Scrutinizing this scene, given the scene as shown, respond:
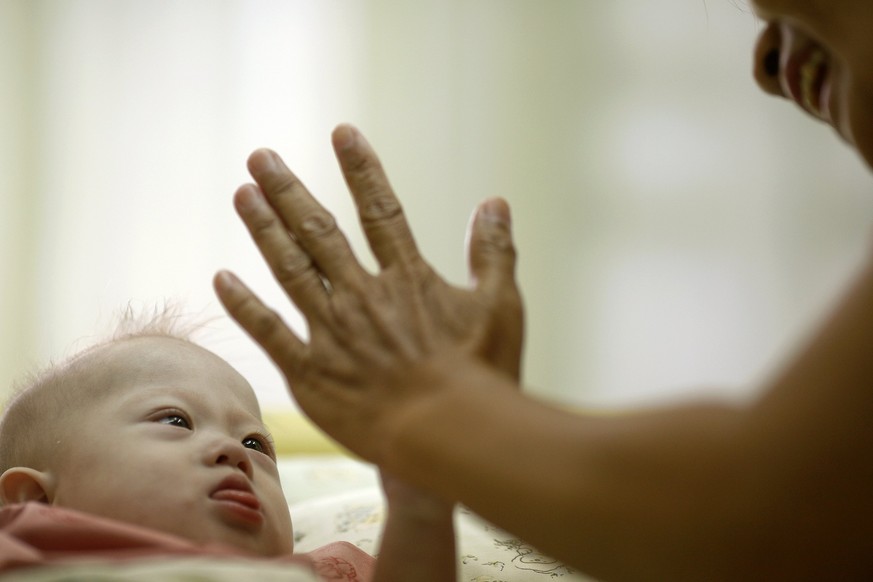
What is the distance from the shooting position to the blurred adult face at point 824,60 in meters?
0.65

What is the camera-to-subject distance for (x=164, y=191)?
303cm

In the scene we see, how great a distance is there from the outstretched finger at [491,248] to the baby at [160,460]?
0.22 meters

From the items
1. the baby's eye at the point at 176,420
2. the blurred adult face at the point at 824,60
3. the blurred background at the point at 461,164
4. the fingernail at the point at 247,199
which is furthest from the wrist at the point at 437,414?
the blurred background at the point at 461,164

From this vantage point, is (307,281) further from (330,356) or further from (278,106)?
(278,106)

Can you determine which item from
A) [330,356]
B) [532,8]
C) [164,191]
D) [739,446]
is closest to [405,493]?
[330,356]

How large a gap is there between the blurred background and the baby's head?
5.97 feet

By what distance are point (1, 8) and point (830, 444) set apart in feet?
10.6

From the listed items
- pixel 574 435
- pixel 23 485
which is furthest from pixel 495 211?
pixel 23 485

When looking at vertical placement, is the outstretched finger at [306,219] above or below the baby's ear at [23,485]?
above

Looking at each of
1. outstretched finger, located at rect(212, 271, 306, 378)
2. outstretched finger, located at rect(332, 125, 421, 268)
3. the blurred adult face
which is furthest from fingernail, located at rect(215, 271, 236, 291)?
the blurred adult face

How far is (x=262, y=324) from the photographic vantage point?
77 cm

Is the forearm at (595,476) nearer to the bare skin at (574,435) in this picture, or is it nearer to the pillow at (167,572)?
the bare skin at (574,435)

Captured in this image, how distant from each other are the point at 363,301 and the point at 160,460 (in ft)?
1.15

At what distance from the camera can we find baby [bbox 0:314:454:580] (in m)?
0.85
